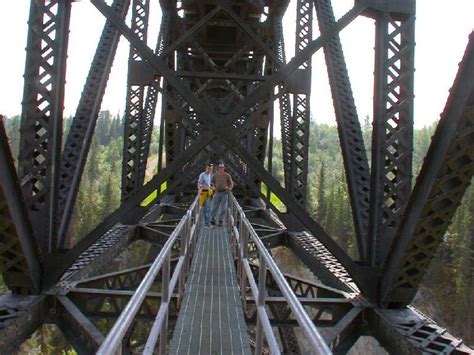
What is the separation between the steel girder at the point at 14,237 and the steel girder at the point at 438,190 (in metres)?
3.40

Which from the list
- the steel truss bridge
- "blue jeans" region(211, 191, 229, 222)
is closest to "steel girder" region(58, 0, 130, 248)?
the steel truss bridge

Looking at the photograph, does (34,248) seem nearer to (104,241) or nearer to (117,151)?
(104,241)

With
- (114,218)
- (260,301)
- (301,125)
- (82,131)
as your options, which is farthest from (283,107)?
(260,301)

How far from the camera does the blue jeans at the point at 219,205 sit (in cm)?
1094

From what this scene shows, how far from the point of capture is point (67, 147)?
5.61 meters

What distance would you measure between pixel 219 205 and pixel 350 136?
20.3 ft

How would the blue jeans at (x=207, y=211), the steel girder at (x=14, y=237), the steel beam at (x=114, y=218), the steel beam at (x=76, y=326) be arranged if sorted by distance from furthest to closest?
Answer: the blue jeans at (x=207, y=211) → the steel beam at (x=114, y=218) → the steel beam at (x=76, y=326) → the steel girder at (x=14, y=237)

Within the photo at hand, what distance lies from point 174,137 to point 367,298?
10.4m

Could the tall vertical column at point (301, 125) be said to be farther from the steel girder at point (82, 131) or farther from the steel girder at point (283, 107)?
the steel girder at point (82, 131)

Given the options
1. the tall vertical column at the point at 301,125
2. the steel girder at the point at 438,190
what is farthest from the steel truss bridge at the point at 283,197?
the tall vertical column at the point at 301,125

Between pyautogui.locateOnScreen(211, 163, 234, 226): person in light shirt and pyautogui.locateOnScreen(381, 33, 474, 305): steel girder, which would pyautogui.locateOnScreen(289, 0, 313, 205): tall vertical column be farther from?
pyautogui.locateOnScreen(381, 33, 474, 305): steel girder

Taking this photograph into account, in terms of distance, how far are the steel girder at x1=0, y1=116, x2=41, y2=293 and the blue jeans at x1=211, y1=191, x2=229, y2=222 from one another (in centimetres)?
598

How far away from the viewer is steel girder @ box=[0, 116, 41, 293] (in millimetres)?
4055

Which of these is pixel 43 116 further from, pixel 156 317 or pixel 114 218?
pixel 156 317
